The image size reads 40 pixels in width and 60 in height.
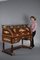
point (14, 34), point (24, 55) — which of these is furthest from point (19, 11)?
point (24, 55)

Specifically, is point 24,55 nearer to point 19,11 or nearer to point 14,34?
point 14,34

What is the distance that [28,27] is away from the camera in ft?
25.9

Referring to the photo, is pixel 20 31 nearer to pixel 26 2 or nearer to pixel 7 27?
pixel 7 27

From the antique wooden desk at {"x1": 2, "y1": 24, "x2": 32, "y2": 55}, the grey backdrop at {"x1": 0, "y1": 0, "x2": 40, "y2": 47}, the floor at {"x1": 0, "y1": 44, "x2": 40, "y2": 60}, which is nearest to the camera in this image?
the floor at {"x1": 0, "y1": 44, "x2": 40, "y2": 60}

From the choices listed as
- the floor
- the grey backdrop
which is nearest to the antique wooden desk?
the floor

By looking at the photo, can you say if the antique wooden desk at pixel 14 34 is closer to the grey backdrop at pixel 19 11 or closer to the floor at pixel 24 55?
the floor at pixel 24 55

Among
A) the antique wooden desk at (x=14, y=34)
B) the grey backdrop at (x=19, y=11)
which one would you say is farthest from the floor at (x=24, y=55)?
the grey backdrop at (x=19, y=11)

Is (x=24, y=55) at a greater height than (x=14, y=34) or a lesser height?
lesser

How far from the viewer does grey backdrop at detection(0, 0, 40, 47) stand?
Answer: 835 cm

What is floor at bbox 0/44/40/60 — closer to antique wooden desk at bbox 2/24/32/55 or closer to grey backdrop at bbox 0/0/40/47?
antique wooden desk at bbox 2/24/32/55

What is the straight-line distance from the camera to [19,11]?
28.1 feet

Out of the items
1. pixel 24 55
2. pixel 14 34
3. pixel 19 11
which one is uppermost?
pixel 19 11

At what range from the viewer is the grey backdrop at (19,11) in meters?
8.35

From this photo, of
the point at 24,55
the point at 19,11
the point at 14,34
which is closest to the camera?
the point at 24,55
